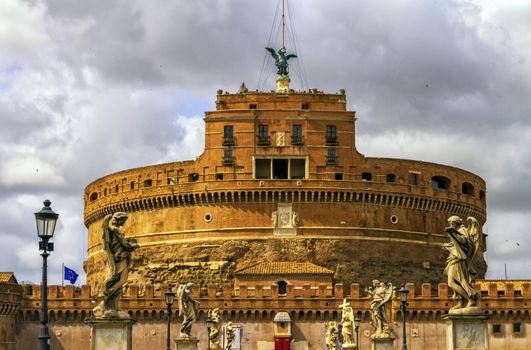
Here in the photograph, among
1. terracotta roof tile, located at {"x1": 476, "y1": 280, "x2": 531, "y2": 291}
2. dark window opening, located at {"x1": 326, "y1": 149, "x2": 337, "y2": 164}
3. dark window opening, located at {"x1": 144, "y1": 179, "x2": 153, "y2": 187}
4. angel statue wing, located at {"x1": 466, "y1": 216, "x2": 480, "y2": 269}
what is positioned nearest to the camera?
angel statue wing, located at {"x1": 466, "y1": 216, "x2": 480, "y2": 269}

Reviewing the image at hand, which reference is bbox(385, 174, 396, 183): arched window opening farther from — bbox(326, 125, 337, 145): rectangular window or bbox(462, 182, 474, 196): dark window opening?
bbox(462, 182, 474, 196): dark window opening

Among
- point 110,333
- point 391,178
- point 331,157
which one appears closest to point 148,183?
point 331,157

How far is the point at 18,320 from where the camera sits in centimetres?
7700

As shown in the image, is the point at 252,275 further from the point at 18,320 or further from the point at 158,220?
the point at 18,320

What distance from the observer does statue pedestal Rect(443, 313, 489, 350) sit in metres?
20.6

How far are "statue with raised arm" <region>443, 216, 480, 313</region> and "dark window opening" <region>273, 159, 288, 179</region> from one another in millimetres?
65359

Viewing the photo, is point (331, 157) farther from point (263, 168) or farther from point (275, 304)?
point (275, 304)

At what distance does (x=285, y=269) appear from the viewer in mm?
82125

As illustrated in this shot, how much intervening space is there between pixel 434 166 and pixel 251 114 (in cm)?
1512

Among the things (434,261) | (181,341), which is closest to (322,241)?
(434,261)

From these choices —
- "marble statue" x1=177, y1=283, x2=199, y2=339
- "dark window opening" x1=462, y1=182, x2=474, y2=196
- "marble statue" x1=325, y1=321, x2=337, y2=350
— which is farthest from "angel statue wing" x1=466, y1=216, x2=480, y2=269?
"dark window opening" x1=462, y1=182, x2=474, y2=196

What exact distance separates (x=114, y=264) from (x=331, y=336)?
51.2m

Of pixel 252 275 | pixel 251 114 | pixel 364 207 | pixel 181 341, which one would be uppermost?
pixel 251 114

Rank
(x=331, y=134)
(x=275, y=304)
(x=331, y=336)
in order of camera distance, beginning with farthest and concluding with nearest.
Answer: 1. (x=331, y=134)
2. (x=275, y=304)
3. (x=331, y=336)
